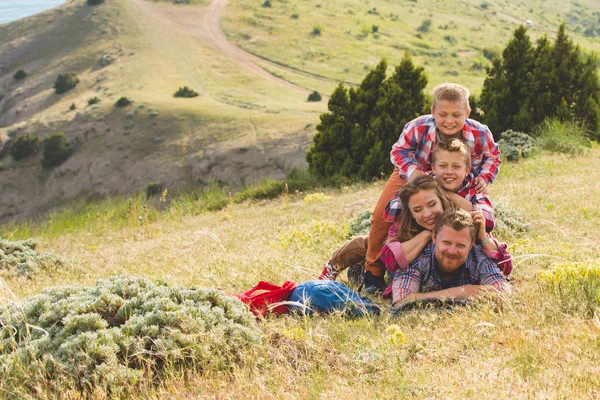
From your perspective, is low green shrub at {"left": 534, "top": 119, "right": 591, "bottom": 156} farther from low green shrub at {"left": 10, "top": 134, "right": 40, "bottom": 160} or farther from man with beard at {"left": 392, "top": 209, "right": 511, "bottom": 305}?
low green shrub at {"left": 10, "top": 134, "right": 40, "bottom": 160}

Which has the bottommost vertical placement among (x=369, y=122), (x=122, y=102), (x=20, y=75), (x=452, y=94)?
(x=20, y=75)

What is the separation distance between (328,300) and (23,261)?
19.5ft

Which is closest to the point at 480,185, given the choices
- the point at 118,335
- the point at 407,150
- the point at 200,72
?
the point at 407,150

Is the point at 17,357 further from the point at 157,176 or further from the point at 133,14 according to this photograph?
the point at 133,14

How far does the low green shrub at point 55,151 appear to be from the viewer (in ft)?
160

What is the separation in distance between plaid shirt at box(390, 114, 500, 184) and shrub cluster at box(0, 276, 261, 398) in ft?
6.86

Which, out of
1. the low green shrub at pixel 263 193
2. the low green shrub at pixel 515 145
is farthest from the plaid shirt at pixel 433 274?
the low green shrub at pixel 263 193

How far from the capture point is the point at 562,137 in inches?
565

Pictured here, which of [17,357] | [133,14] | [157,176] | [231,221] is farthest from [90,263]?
[133,14]

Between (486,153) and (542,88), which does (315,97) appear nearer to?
(542,88)

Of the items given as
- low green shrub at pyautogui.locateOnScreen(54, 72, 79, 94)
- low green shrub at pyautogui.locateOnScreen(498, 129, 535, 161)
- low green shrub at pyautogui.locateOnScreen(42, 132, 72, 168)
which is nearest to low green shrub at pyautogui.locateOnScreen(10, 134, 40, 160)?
low green shrub at pyautogui.locateOnScreen(42, 132, 72, 168)

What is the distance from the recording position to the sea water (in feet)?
204

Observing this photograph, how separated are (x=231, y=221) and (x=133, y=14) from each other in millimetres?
74546

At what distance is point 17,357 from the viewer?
3623 mm
